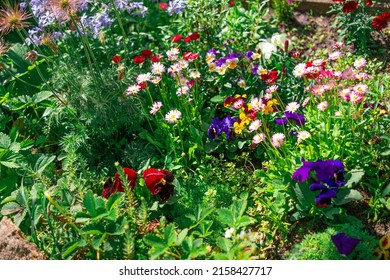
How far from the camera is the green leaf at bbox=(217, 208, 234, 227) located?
2.89 meters

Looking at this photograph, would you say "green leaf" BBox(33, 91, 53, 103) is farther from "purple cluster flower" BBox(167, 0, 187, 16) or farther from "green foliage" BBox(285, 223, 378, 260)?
"green foliage" BBox(285, 223, 378, 260)

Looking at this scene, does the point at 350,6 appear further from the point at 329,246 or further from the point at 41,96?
the point at 41,96

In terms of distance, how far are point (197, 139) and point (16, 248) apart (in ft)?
3.97

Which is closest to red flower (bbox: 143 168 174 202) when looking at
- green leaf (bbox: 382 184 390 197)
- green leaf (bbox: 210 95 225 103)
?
green leaf (bbox: 210 95 225 103)

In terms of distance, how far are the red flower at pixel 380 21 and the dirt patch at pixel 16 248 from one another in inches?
106

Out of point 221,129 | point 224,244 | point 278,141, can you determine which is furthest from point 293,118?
point 224,244

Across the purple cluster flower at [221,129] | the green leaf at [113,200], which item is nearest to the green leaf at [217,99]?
the purple cluster flower at [221,129]

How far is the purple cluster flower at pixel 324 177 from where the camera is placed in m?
2.87

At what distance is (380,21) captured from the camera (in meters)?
4.05

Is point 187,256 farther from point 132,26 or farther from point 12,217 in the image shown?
point 132,26

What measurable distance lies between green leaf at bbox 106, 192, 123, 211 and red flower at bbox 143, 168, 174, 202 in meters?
0.20

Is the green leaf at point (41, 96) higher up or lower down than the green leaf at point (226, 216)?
higher up

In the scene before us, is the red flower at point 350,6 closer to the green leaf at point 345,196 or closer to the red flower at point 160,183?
the green leaf at point 345,196
